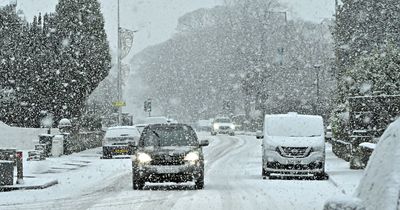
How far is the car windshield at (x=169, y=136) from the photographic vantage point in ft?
65.8

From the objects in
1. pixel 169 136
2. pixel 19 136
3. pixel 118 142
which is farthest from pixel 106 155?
pixel 169 136

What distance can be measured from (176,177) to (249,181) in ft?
10.9

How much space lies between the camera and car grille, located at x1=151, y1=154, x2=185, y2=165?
758 inches

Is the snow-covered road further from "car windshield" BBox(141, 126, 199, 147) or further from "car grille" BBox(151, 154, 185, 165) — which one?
"car windshield" BBox(141, 126, 199, 147)

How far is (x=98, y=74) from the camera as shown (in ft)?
170

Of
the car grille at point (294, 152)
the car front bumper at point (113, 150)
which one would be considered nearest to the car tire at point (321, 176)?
the car grille at point (294, 152)

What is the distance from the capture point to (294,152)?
73.9 feet

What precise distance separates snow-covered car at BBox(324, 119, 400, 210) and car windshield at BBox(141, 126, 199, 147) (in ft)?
49.7

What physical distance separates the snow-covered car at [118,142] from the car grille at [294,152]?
1424 centimetres

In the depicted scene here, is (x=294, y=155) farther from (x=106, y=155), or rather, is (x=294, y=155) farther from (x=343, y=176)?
(x=106, y=155)

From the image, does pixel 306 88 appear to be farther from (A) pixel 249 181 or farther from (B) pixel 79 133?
(A) pixel 249 181

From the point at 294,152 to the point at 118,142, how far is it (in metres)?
15.4

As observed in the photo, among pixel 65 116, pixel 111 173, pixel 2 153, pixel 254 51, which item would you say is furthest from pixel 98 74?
pixel 254 51

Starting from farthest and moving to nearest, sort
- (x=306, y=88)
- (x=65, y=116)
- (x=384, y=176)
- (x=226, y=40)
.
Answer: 1. (x=226, y=40)
2. (x=306, y=88)
3. (x=65, y=116)
4. (x=384, y=176)
